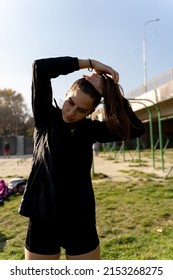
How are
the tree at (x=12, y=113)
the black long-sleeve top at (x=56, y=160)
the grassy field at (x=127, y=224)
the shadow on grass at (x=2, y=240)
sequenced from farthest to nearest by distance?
the tree at (x=12, y=113)
the shadow on grass at (x=2, y=240)
the grassy field at (x=127, y=224)
the black long-sleeve top at (x=56, y=160)

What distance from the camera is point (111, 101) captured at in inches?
63.6

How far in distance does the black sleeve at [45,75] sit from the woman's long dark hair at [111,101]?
0.11 m

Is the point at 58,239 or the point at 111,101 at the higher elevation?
the point at 111,101

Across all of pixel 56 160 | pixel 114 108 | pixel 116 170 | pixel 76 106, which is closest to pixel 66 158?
pixel 56 160

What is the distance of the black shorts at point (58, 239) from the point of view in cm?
153

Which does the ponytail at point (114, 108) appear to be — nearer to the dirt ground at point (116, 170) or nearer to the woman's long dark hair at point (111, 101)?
the woman's long dark hair at point (111, 101)

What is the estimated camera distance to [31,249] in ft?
5.11

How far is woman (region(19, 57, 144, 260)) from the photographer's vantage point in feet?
4.99

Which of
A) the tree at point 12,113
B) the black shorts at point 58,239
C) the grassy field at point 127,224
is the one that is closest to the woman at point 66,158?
the black shorts at point 58,239

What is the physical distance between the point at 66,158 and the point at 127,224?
9.96 feet

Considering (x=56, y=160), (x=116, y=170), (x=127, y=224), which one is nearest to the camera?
(x=56, y=160)

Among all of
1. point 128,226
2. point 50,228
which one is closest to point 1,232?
point 128,226

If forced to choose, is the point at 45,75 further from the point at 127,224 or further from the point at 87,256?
the point at 127,224

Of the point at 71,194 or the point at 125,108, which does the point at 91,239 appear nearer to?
the point at 71,194
